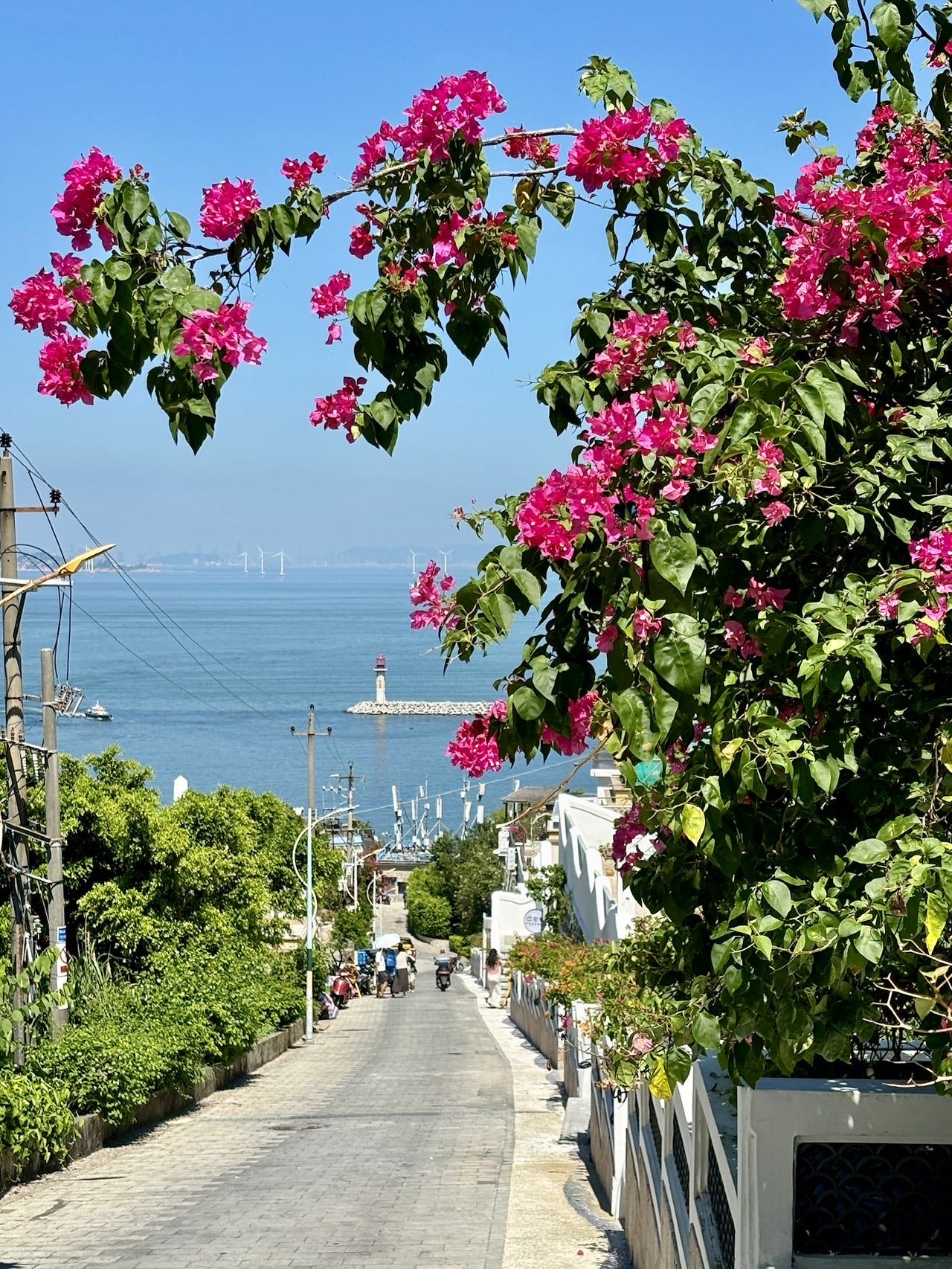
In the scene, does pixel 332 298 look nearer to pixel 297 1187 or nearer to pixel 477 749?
pixel 477 749

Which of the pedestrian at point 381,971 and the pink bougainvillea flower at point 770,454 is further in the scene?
the pedestrian at point 381,971

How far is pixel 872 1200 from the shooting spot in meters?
5.05

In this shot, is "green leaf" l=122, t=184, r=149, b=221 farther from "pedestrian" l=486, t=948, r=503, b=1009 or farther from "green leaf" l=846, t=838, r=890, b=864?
"pedestrian" l=486, t=948, r=503, b=1009

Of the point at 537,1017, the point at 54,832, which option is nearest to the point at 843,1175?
the point at 54,832

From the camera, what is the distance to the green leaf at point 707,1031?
4.01 meters

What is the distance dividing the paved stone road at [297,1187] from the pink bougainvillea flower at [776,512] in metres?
8.28

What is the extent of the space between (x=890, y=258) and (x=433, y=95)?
1.25 meters

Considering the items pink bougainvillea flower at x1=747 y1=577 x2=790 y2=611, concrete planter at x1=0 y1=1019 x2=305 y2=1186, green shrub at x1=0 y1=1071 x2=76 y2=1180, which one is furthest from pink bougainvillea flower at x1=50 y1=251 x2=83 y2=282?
concrete planter at x1=0 y1=1019 x2=305 y2=1186

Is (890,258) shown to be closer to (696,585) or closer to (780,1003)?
(696,585)

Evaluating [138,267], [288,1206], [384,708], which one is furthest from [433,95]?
[384,708]

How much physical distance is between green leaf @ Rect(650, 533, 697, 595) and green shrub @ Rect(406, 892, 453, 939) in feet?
280

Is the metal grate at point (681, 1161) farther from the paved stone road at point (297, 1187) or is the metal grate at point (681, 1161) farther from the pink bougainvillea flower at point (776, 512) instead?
the pink bougainvillea flower at point (776, 512)

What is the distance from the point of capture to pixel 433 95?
4250mm

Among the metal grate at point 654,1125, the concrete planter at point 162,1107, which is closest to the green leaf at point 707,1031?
the metal grate at point 654,1125
